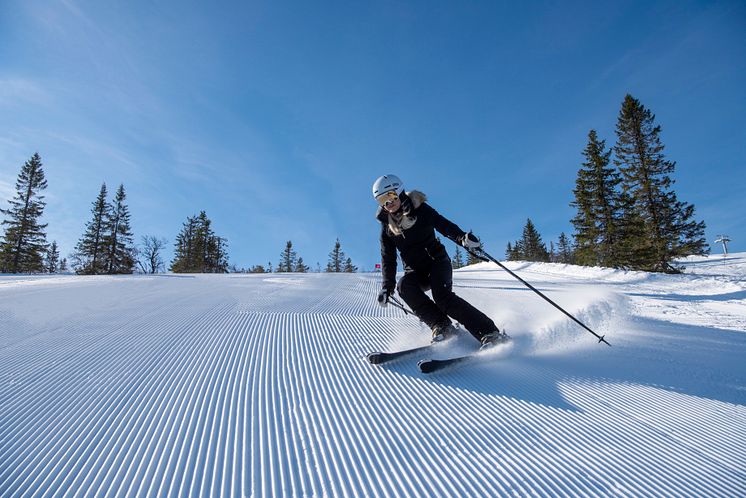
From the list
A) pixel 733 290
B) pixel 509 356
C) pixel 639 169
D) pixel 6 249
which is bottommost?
pixel 509 356

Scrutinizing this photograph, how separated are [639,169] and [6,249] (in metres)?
53.9

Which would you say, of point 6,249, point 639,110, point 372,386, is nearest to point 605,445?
point 372,386

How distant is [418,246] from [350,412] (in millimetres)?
2142

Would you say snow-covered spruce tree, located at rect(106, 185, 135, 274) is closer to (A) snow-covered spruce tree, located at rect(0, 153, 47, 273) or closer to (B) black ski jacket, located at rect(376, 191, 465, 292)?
(A) snow-covered spruce tree, located at rect(0, 153, 47, 273)

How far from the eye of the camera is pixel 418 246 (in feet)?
11.7

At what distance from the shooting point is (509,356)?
275 cm

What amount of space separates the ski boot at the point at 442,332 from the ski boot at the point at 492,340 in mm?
357

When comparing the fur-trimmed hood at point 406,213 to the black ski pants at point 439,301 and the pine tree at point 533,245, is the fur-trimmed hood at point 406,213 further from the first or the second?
the pine tree at point 533,245

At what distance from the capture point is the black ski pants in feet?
10.0

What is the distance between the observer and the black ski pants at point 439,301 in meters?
3.05

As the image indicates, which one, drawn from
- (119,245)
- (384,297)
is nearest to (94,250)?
(119,245)

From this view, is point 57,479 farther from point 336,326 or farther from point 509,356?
point 509,356

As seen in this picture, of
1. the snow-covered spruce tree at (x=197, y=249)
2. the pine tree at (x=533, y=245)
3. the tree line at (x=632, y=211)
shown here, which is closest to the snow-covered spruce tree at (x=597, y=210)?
the tree line at (x=632, y=211)

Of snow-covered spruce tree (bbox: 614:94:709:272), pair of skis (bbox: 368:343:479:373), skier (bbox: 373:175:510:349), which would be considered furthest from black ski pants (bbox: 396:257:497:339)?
snow-covered spruce tree (bbox: 614:94:709:272)
